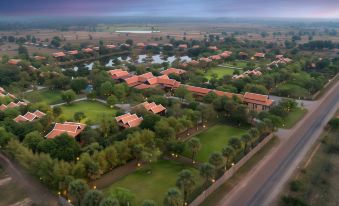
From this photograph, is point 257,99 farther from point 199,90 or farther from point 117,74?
point 117,74

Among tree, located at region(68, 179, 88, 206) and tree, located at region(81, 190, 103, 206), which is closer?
tree, located at region(81, 190, 103, 206)

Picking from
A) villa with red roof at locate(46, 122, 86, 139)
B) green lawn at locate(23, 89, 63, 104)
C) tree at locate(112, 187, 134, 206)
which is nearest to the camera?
tree at locate(112, 187, 134, 206)

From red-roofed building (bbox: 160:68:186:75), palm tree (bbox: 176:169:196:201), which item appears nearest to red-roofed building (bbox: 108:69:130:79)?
red-roofed building (bbox: 160:68:186:75)

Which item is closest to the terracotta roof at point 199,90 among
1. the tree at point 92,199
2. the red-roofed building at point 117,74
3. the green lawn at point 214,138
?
the green lawn at point 214,138

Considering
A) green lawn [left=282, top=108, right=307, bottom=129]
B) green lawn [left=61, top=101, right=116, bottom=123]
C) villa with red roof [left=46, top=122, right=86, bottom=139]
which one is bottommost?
green lawn [left=282, top=108, right=307, bottom=129]

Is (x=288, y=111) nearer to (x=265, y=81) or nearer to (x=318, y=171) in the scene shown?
(x=265, y=81)

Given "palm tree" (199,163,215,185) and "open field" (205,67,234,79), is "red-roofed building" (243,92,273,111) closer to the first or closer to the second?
"palm tree" (199,163,215,185)

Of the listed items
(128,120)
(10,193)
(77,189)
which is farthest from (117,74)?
(77,189)
